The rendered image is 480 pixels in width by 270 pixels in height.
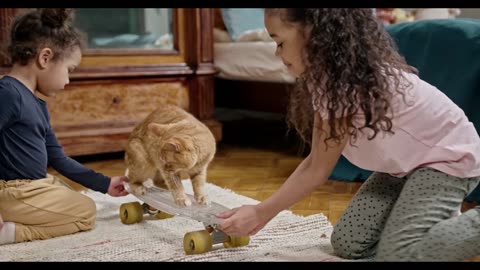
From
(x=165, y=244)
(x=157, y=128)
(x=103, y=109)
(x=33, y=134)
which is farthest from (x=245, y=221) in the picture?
(x=103, y=109)

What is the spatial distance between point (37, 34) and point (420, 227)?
92 cm

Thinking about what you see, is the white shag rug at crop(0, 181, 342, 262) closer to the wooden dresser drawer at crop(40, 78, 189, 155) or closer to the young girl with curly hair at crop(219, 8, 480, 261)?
the young girl with curly hair at crop(219, 8, 480, 261)

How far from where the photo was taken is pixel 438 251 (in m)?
0.92

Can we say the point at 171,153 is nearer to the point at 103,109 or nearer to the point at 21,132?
the point at 21,132

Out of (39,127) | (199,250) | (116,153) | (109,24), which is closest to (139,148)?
(39,127)

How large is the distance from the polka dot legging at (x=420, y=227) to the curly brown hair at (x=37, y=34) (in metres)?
0.75

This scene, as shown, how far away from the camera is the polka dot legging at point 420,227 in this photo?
0.92 meters

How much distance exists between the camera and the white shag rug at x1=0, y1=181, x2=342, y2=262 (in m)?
1.12

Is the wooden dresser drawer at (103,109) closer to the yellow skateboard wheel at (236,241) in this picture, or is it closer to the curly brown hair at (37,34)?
the curly brown hair at (37,34)

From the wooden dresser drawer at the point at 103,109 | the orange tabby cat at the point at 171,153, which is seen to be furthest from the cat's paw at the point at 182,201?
the wooden dresser drawer at the point at 103,109

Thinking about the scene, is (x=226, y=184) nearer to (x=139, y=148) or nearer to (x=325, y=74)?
(x=139, y=148)

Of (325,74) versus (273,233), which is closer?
(325,74)

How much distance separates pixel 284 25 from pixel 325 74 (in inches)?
4.1

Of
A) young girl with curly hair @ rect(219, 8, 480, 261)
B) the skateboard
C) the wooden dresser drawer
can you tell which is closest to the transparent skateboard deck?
the skateboard
